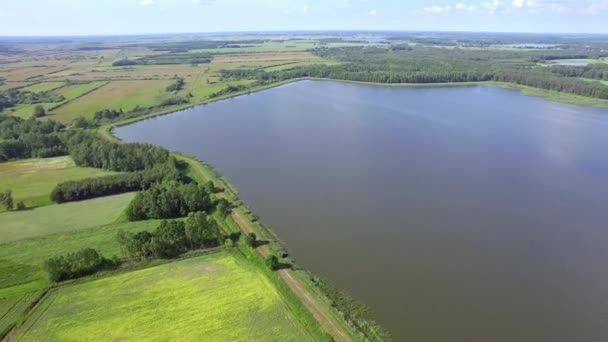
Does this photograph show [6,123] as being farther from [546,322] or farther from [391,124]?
[546,322]

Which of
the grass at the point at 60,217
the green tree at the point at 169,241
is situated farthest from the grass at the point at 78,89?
the green tree at the point at 169,241

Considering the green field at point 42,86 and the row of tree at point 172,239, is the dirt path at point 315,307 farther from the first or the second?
the green field at point 42,86

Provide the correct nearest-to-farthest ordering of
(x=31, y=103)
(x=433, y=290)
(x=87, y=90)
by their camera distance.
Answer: (x=433, y=290)
(x=31, y=103)
(x=87, y=90)

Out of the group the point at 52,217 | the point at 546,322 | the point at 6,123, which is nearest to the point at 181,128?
the point at 6,123

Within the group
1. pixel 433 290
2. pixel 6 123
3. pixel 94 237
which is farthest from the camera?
pixel 6 123

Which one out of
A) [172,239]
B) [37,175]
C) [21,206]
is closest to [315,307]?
[172,239]

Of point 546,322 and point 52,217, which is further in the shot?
point 52,217

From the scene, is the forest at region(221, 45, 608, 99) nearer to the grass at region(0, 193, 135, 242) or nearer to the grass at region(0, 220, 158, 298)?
the grass at region(0, 193, 135, 242)
